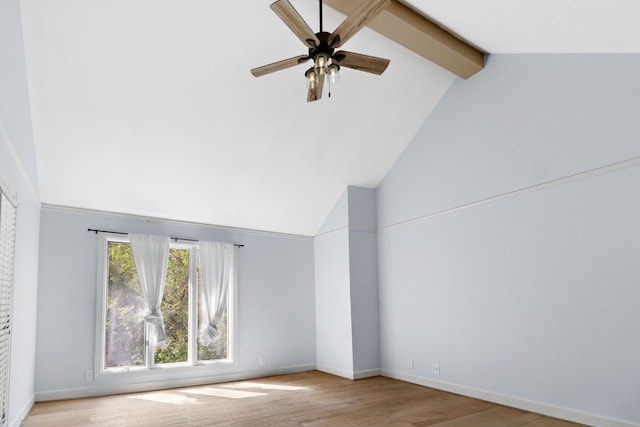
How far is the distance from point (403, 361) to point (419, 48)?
4.01m

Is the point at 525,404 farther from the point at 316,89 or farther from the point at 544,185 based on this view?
the point at 316,89

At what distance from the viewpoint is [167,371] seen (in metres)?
5.99

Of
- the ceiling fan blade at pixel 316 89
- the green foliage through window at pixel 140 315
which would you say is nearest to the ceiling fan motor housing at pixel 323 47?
the ceiling fan blade at pixel 316 89

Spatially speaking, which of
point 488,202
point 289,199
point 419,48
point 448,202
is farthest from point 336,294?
point 419,48

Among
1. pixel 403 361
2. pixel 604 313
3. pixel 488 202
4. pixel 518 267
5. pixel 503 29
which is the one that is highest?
pixel 503 29

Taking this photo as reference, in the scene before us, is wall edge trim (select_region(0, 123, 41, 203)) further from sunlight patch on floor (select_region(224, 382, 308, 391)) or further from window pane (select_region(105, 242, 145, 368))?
sunlight patch on floor (select_region(224, 382, 308, 391))

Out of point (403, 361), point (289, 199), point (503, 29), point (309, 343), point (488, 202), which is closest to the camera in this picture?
point (503, 29)

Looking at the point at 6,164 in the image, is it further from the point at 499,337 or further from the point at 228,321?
the point at 499,337

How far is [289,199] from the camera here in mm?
6625

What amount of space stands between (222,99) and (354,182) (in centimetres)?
258

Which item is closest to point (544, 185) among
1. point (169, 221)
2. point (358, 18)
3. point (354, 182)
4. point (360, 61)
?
point (360, 61)

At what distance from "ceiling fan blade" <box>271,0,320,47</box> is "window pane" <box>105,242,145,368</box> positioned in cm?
416

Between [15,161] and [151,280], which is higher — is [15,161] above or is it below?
above

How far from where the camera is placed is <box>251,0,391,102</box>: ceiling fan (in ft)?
9.68
